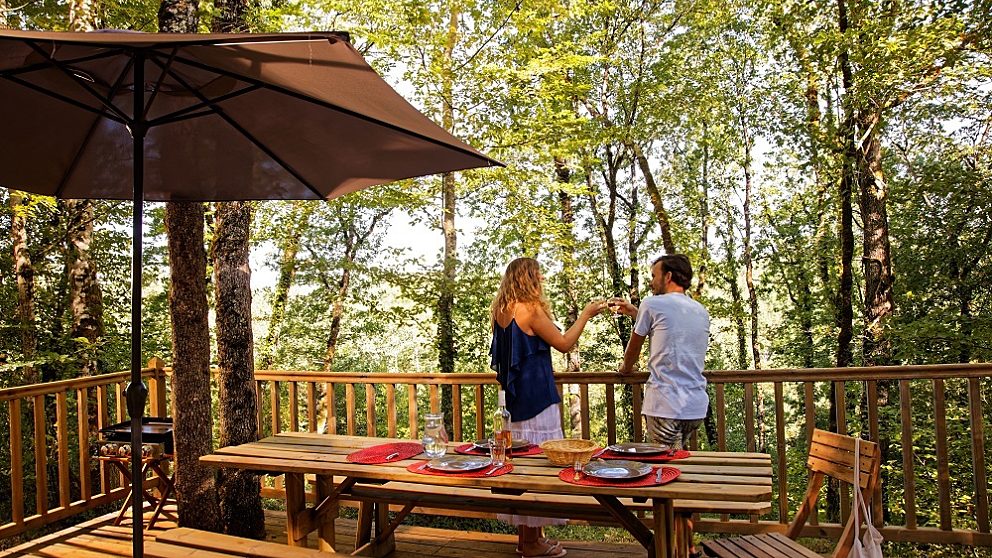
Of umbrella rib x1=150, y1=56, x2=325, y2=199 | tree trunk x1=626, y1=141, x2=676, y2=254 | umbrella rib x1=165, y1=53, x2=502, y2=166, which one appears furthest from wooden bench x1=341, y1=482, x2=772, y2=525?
tree trunk x1=626, y1=141, x2=676, y2=254

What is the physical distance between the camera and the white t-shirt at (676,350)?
3.57 meters

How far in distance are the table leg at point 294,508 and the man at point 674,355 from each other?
6.09ft

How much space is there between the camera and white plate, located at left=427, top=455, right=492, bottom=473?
2.86 m

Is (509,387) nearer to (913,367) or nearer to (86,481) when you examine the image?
(913,367)

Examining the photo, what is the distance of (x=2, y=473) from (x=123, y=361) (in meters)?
1.80

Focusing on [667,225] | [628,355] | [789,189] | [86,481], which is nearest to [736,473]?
[628,355]

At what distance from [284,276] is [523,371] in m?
9.72

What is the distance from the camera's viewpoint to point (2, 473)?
311 inches

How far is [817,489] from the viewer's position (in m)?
3.16

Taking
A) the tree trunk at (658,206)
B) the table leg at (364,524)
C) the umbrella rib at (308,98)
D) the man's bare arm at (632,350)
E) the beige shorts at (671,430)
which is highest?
the tree trunk at (658,206)

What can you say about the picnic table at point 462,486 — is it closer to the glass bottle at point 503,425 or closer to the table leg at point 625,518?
the table leg at point 625,518

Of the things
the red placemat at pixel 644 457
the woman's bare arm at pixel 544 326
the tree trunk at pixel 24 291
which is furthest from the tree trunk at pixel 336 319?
the red placemat at pixel 644 457

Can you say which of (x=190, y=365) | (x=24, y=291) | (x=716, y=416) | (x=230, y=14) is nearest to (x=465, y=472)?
(x=190, y=365)

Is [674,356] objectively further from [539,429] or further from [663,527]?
[663,527]
